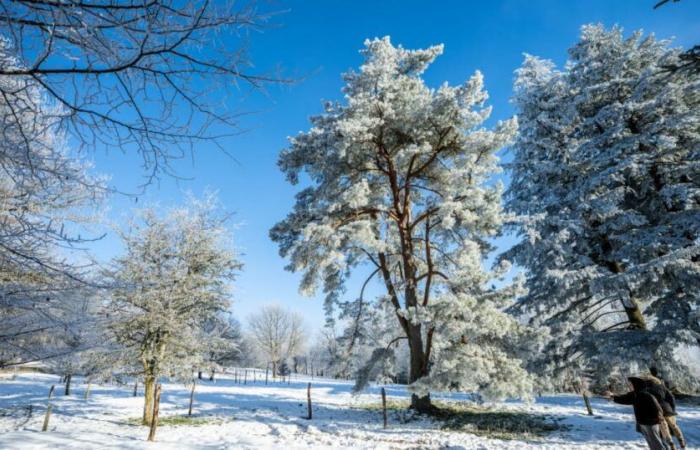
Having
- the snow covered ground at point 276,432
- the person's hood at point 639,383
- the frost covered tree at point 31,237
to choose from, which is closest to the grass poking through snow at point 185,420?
the snow covered ground at point 276,432

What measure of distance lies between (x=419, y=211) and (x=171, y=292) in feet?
29.9

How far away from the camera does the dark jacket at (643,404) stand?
5488 millimetres

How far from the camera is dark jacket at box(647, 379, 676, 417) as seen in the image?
19.4 feet

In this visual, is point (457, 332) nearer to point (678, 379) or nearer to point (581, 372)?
point (581, 372)

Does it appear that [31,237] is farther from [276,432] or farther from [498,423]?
[498,423]

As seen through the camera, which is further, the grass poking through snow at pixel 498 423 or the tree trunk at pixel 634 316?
the tree trunk at pixel 634 316

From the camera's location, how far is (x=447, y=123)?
406 inches

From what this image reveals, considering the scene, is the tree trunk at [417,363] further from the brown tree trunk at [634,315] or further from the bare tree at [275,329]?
the bare tree at [275,329]

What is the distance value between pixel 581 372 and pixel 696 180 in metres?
6.21

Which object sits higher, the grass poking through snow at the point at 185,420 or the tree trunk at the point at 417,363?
the tree trunk at the point at 417,363

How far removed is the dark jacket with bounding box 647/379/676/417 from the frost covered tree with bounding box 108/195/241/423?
471 inches

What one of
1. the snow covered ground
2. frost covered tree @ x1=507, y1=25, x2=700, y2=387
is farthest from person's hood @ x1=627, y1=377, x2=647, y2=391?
frost covered tree @ x1=507, y1=25, x2=700, y2=387

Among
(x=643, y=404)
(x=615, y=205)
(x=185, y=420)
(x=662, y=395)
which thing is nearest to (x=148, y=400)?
(x=185, y=420)

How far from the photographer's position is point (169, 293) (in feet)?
38.9
